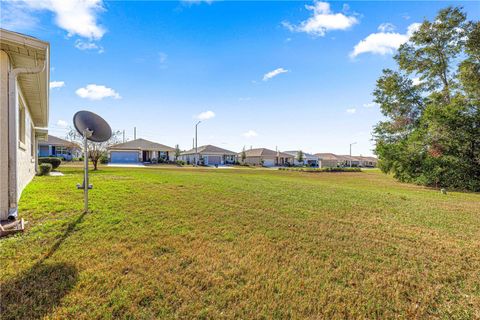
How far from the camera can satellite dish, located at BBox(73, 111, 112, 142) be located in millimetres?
5438

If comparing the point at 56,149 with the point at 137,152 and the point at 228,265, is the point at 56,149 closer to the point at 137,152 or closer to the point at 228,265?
the point at 137,152

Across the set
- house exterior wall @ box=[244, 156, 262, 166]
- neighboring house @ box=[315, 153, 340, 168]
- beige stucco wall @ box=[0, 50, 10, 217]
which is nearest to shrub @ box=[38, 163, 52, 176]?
beige stucco wall @ box=[0, 50, 10, 217]

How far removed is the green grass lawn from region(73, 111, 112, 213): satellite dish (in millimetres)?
682

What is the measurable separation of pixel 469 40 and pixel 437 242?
21536 millimetres

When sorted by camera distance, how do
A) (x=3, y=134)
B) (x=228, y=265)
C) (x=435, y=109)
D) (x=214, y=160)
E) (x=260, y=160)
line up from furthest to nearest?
(x=260, y=160)
(x=214, y=160)
(x=435, y=109)
(x=3, y=134)
(x=228, y=265)

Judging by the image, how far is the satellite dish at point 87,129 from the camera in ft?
17.6

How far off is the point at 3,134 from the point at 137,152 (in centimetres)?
4072

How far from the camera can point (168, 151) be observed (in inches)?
1810

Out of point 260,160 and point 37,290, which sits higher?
point 260,160

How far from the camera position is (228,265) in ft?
11.3

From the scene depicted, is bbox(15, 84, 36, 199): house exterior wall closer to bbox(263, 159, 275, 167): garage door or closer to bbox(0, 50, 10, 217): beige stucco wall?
bbox(0, 50, 10, 217): beige stucco wall

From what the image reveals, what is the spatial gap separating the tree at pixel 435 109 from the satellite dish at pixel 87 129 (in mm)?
20692

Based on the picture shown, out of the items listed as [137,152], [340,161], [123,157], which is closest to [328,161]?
[340,161]

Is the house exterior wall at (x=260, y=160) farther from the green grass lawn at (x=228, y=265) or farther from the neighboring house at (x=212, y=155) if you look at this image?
the green grass lawn at (x=228, y=265)
